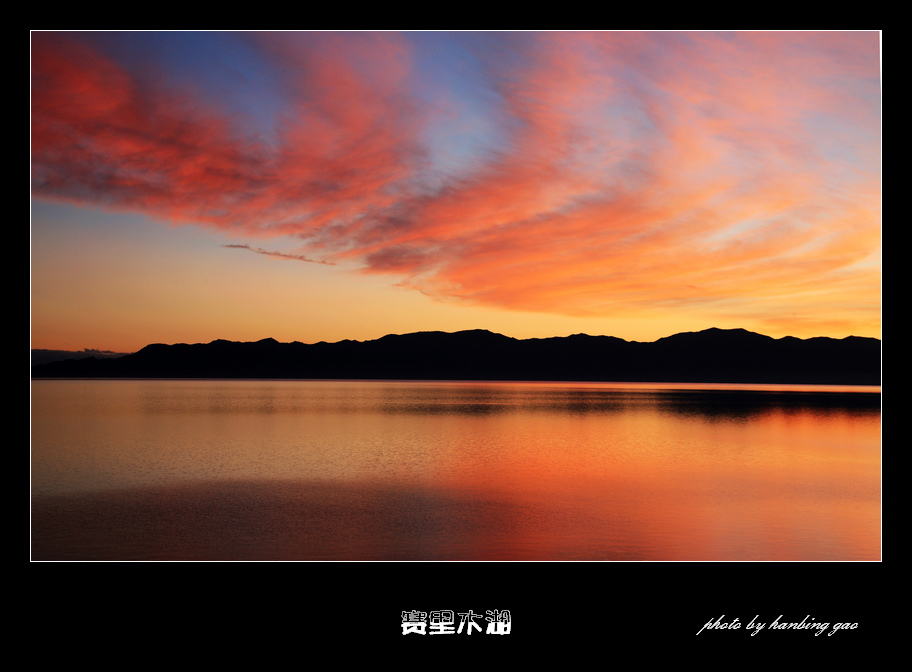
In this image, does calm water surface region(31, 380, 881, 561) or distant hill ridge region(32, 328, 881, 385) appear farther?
distant hill ridge region(32, 328, 881, 385)

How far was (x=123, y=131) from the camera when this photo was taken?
18375mm

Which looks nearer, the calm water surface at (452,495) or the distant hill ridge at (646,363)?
the calm water surface at (452,495)

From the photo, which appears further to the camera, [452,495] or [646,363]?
[646,363]

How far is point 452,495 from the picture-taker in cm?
1515

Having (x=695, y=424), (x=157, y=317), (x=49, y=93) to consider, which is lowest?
(x=695, y=424)

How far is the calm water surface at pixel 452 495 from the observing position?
10898 mm

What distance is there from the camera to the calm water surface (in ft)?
35.8

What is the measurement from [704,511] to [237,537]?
953 cm

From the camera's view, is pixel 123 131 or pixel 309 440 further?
pixel 309 440

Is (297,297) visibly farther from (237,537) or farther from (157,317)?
(237,537)

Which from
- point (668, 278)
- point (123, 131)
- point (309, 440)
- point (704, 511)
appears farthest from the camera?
point (668, 278)

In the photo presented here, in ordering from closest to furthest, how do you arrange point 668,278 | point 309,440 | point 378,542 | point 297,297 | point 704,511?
point 378,542, point 704,511, point 309,440, point 297,297, point 668,278
